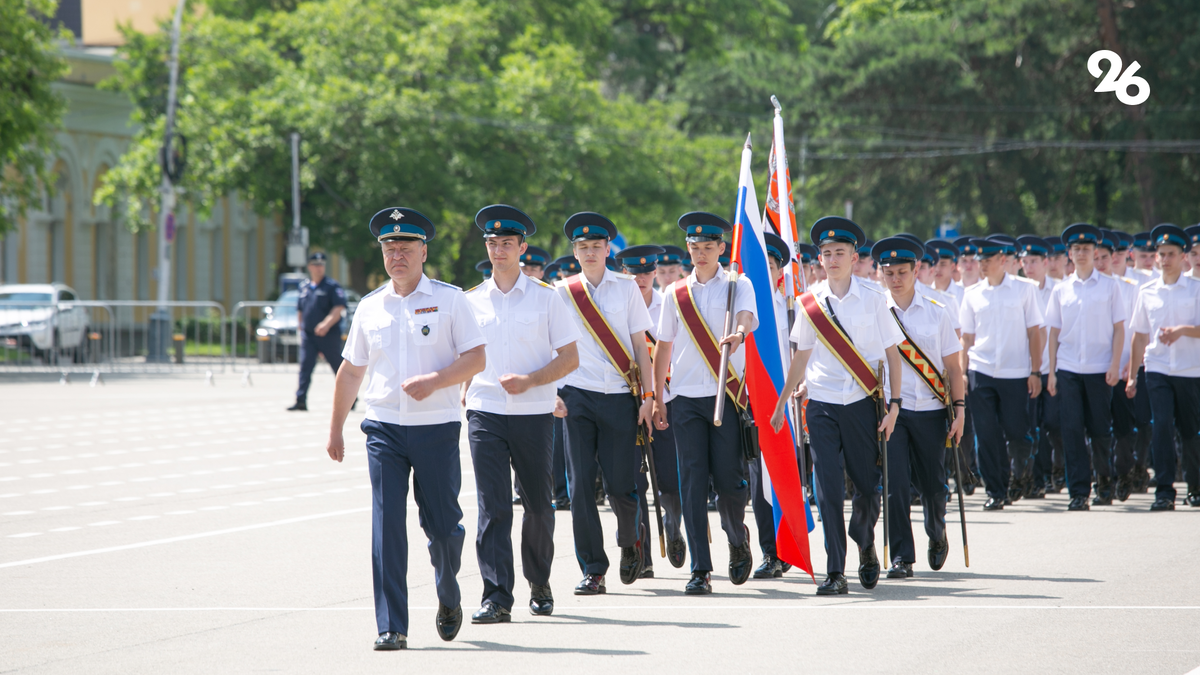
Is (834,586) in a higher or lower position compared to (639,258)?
lower

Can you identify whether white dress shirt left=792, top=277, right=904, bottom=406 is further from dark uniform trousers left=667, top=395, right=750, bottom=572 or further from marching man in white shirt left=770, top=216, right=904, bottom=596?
dark uniform trousers left=667, top=395, right=750, bottom=572

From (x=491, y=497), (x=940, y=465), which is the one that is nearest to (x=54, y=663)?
(x=491, y=497)

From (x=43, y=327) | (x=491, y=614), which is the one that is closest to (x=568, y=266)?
(x=491, y=614)

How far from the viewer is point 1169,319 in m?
12.2

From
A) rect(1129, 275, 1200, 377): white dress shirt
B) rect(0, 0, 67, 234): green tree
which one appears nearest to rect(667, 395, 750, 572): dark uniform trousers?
rect(1129, 275, 1200, 377): white dress shirt

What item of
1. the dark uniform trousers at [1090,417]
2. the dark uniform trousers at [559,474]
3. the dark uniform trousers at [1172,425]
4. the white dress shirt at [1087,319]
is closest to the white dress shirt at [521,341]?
the dark uniform trousers at [559,474]

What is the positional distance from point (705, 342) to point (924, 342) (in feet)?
4.88

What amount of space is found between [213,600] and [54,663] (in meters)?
1.62

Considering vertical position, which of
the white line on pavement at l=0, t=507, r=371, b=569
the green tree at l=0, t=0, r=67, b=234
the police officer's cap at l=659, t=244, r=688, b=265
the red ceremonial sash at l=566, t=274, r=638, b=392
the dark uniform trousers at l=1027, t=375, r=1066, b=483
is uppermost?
the green tree at l=0, t=0, r=67, b=234

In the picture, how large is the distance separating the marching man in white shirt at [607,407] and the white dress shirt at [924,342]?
1588 millimetres

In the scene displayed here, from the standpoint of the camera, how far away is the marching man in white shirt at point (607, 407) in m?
8.58

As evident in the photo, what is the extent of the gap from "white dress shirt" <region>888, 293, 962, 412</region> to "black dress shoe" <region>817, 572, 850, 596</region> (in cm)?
122

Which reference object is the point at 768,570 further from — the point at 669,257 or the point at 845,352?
the point at 669,257

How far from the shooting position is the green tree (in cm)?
3312
